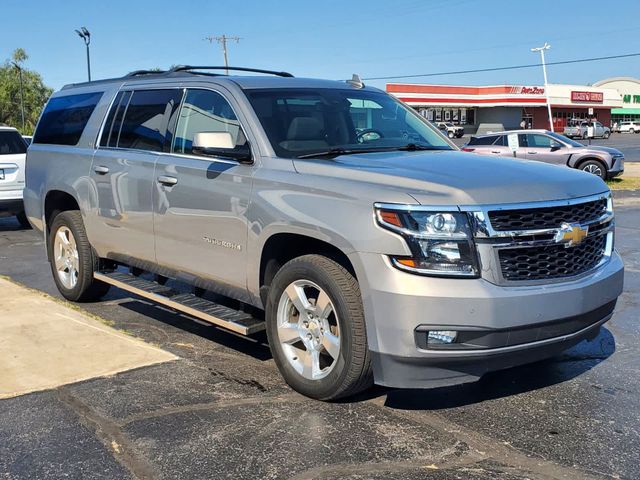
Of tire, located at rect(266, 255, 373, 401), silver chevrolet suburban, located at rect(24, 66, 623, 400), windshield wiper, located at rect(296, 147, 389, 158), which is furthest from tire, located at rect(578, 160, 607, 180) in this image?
tire, located at rect(266, 255, 373, 401)

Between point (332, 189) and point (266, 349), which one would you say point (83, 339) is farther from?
point (332, 189)

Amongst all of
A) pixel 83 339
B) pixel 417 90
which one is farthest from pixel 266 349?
pixel 417 90

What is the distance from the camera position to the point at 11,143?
12211 mm

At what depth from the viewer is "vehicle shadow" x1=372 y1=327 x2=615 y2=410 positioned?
440 cm

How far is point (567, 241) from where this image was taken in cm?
397

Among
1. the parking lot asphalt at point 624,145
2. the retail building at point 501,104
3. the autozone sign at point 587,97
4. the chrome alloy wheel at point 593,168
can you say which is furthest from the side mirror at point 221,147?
the autozone sign at point 587,97

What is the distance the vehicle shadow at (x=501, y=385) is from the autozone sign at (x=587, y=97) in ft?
272

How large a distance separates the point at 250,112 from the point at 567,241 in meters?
2.29

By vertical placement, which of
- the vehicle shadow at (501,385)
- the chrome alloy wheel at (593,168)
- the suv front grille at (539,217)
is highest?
the suv front grille at (539,217)

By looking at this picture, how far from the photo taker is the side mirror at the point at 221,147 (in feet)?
15.5

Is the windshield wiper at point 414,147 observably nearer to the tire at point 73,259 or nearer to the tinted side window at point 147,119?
the tinted side window at point 147,119

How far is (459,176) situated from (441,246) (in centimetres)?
53

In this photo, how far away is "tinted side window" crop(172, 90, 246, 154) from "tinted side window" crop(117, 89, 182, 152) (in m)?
0.16

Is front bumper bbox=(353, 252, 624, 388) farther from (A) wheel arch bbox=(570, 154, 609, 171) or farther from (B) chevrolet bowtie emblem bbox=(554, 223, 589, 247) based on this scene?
(A) wheel arch bbox=(570, 154, 609, 171)
